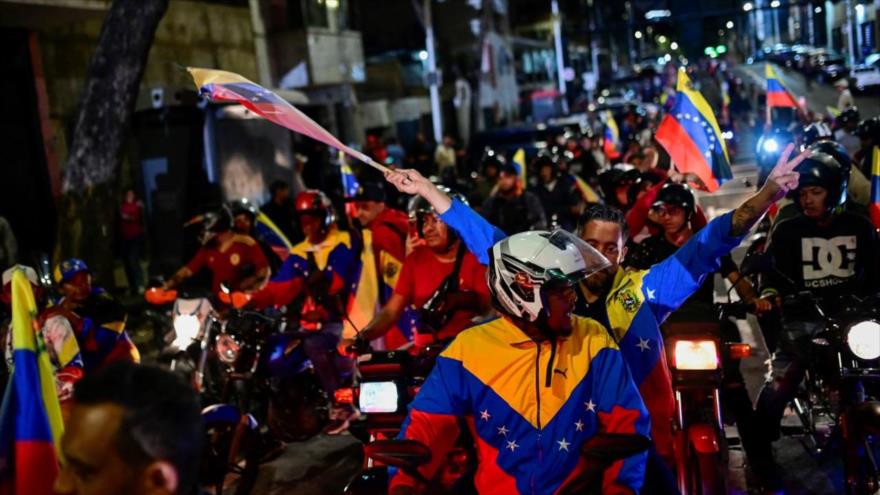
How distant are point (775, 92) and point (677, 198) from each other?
5297mm

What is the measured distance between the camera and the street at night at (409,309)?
3.64 meters

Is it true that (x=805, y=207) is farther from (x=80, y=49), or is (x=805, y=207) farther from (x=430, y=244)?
(x=80, y=49)

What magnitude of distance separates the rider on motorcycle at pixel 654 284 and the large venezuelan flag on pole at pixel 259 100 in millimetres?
552

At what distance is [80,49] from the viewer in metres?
17.6

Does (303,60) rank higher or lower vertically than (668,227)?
higher

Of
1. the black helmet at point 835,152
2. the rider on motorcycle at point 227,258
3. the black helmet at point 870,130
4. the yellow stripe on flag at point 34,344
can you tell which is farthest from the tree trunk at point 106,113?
Result: the yellow stripe on flag at point 34,344

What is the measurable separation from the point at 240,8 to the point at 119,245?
321 inches

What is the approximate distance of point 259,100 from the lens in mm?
4820

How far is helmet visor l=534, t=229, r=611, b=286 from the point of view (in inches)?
144

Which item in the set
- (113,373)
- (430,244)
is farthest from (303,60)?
(113,373)

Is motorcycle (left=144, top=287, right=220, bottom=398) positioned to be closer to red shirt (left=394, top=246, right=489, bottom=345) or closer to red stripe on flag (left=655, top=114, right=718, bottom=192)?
red shirt (left=394, top=246, right=489, bottom=345)

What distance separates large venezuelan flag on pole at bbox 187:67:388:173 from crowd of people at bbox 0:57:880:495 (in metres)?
0.56

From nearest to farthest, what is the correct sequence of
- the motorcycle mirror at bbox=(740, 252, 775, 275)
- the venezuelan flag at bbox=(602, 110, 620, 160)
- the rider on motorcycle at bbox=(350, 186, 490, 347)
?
the motorcycle mirror at bbox=(740, 252, 775, 275) < the rider on motorcycle at bbox=(350, 186, 490, 347) < the venezuelan flag at bbox=(602, 110, 620, 160)

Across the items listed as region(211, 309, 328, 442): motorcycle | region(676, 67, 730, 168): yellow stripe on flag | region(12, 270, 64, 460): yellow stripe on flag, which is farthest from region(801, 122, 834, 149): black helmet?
region(12, 270, 64, 460): yellow stripe on flag
